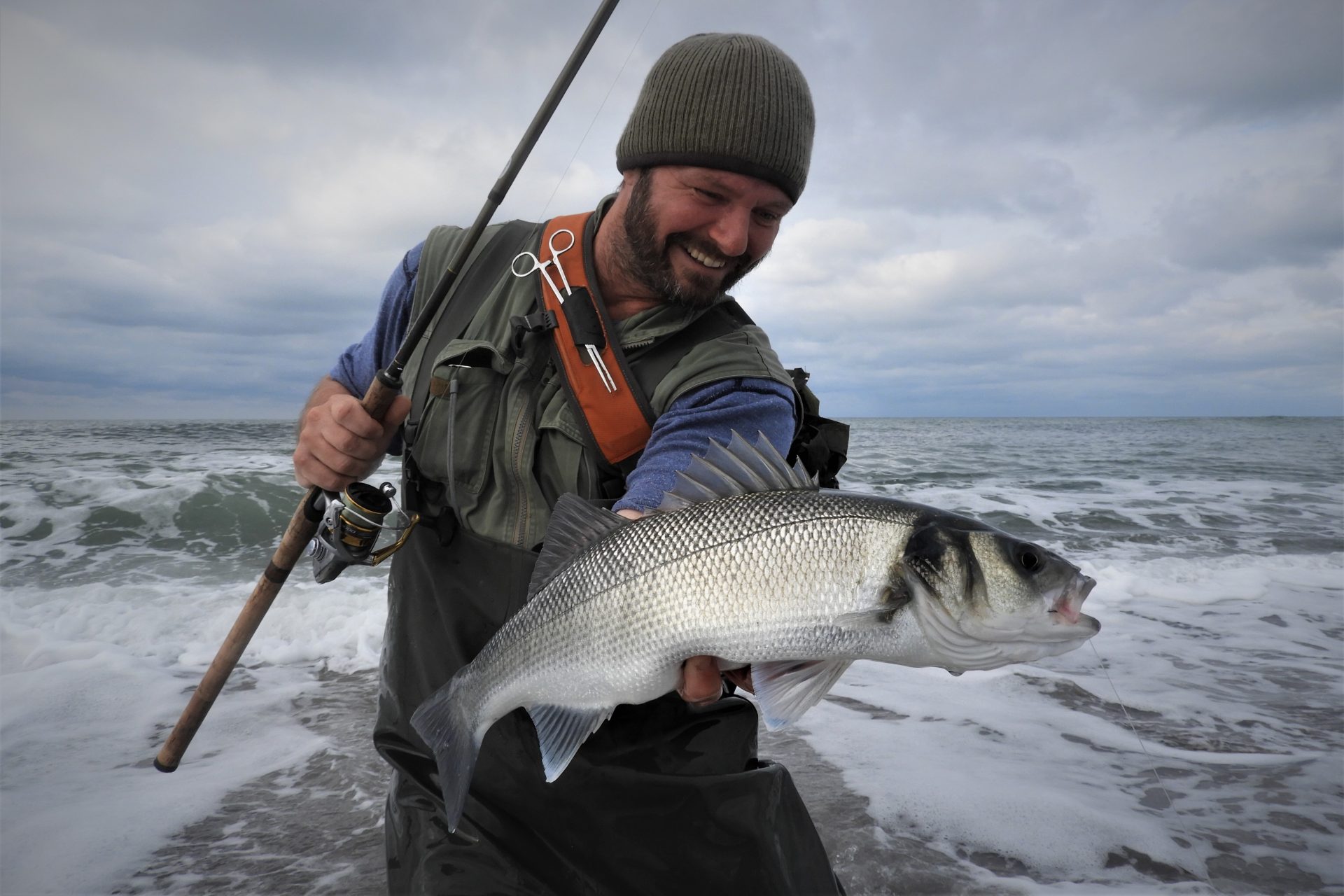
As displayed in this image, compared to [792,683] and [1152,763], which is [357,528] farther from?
[1152,763]

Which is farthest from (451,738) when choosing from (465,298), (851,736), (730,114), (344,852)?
(851,736)

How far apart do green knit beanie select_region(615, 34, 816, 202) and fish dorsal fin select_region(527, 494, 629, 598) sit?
133cm

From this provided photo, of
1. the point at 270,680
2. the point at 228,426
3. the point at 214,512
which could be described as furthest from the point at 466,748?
the point at 228,426

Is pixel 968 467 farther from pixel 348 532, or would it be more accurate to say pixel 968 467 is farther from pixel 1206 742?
pixel 348 532

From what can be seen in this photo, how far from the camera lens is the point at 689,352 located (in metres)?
2.51

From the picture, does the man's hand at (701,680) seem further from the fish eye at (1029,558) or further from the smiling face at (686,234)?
the smiling face at (686,234)

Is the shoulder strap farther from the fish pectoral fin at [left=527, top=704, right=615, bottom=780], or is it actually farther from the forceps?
the fish pectoral fin at [left=527, top=704, right=615, bottom=780]

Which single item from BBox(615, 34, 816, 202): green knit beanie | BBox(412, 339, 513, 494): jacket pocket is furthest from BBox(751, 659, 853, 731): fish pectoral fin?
BBox(615, 34, 816, 202): green knit beanie

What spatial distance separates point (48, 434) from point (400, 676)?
21.1m

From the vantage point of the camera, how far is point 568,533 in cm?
217

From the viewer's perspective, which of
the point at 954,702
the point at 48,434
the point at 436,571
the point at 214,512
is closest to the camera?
the point at 436,571

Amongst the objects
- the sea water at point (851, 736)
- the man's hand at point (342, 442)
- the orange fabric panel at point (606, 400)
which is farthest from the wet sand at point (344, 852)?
the orange fabric panel at point (606, 400)

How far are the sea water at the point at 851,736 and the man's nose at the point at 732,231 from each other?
7.80ft

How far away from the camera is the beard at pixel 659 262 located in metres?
2.63
